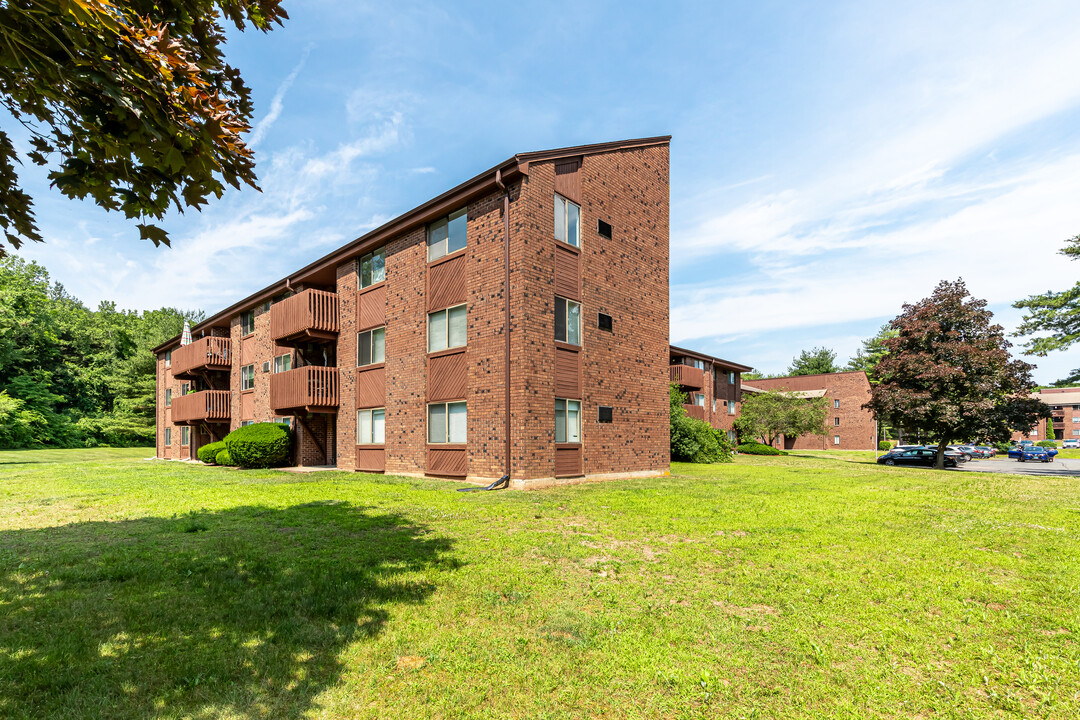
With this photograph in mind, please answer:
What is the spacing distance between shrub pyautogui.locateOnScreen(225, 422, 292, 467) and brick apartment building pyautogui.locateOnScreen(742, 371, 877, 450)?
46.8m

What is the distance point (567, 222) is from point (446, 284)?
4.32 metres

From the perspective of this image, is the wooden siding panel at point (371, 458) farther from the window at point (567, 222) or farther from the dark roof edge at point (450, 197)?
the window at point (567, 222)

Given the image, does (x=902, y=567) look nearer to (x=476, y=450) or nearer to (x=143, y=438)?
(x=476, y=450)

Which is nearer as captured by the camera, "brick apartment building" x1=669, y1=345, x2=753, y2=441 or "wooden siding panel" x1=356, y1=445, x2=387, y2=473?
"wooden siding panel" x1=356, y1=445, x2=387, y2=473

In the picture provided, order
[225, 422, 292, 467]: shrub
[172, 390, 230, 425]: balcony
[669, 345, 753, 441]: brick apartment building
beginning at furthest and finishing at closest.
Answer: [669, 345, 753, 441]: brick apartment building → [172, 390, 230, 425]: balcony → [225, 422, 292, 467]: shrub

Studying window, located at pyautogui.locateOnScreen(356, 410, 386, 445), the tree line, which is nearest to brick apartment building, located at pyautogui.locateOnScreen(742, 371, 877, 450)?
window, located at pyautogui.locateOnScreen(356, 410, 386, 445)

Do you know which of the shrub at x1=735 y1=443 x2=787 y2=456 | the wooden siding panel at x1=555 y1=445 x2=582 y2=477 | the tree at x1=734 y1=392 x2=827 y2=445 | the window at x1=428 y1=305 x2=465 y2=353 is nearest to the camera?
the wooden siding panel at x1=555 y1=445 x2=582 y2=477

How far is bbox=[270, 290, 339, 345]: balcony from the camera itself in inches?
803

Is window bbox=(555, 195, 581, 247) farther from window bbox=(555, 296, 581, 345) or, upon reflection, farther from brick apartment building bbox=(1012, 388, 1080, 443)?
brick apartment building bbox=(1012, 388, 1080, 443)

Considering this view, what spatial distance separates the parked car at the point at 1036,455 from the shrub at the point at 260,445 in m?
51.6

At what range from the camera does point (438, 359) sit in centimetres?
1652

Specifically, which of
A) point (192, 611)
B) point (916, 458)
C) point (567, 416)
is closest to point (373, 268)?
point (567, 416)

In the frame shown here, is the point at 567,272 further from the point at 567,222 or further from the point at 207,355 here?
the point at 207,355

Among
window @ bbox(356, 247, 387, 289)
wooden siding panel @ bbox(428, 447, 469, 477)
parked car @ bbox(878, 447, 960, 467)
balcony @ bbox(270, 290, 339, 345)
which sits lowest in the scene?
parked car @ bbox(878, 447, 960, 467)
